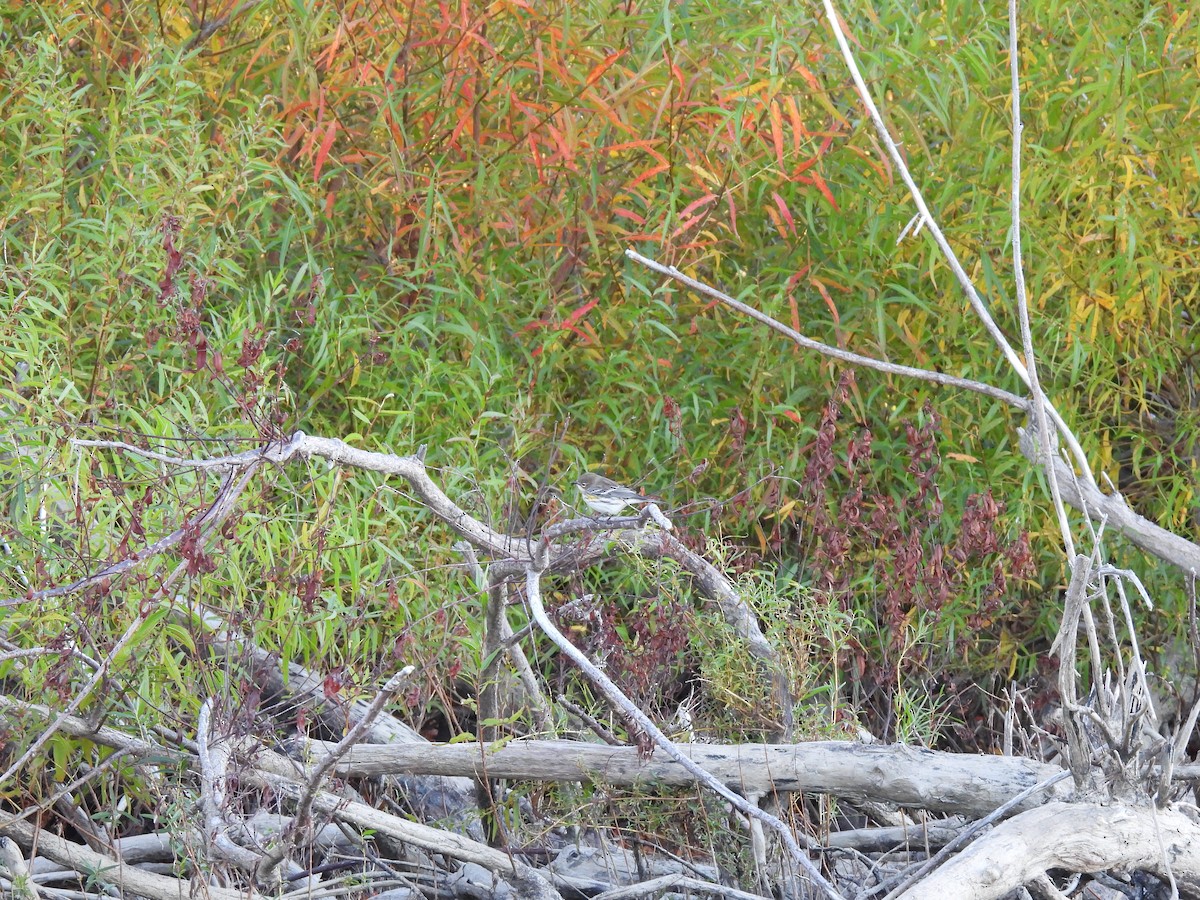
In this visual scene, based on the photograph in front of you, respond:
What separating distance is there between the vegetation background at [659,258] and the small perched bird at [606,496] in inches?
4.7

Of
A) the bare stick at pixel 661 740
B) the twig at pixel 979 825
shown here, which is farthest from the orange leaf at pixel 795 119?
the twig at pixel 979 825

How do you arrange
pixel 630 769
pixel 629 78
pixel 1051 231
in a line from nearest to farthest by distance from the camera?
pixel 630 769, pixel 629 78, pixel 1051 231

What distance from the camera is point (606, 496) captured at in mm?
2762

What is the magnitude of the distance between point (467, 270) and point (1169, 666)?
2.07 m

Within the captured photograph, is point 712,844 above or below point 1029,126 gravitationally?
below

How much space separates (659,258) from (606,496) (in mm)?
780

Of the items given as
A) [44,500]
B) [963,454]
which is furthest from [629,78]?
[44,500]

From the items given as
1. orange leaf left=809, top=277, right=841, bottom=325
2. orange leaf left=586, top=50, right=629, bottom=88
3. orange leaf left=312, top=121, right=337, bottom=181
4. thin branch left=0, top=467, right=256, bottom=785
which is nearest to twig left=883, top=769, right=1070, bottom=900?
thin branch left=0, top=467, right=256, bottom=785

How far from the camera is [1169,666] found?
11.2 feet

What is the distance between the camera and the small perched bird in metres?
2.65

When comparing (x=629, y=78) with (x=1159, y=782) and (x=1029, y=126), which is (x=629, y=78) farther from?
(x=1159, y=782)

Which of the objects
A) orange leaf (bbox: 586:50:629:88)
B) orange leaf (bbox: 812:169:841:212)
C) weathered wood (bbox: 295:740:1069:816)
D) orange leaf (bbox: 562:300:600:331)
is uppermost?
orange leaf (bbox: 586:50:629:88)

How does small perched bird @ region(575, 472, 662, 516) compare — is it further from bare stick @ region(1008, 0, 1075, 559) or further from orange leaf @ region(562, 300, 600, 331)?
bare stick @ region(1008, 0, 1075, 559)

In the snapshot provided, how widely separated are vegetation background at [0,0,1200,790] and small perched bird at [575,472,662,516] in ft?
0.39
